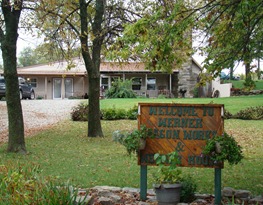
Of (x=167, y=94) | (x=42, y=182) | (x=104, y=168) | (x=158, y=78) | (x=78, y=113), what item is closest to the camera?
(x=42, y=182)

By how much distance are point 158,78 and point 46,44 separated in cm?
2678

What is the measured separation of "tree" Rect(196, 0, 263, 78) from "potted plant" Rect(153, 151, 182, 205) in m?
2.08

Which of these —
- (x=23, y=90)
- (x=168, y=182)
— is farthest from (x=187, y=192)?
(x=23, y=90)

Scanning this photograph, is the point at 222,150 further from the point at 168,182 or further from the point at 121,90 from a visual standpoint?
the point at 121,90

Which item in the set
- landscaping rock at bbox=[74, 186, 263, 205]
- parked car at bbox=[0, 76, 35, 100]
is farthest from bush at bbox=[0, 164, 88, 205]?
parked car at bbox=[0, 76, 35, 100]

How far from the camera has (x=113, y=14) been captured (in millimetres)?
15125

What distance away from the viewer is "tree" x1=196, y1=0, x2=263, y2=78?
689cm

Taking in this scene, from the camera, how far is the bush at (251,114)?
21.2 m

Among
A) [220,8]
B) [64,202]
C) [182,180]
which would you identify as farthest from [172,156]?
[220,8]

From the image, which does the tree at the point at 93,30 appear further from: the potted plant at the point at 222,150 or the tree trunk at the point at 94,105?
the potted plant at the point at 222,150

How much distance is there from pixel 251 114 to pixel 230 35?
48.1 ft

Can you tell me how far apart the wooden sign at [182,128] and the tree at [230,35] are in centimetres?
138

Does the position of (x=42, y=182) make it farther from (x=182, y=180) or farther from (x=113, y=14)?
(x=113, y=14)

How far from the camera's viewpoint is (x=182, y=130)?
19.1 feet
